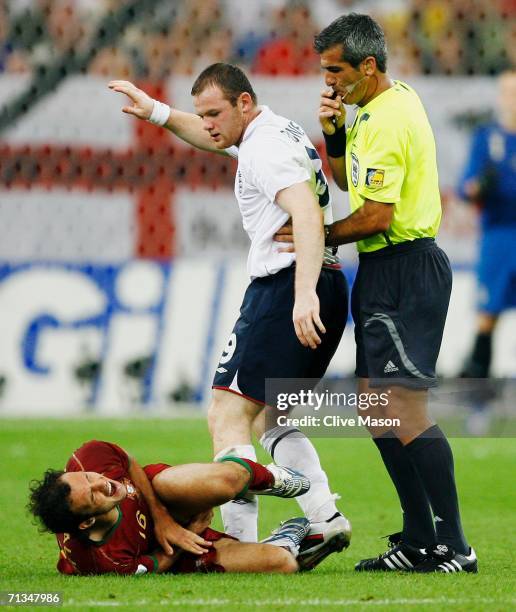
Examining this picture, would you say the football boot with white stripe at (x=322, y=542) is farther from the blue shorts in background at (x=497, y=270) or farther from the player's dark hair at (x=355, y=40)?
the blue shorts in background at (x=497, y=270)

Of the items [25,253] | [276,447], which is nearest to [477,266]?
[25,253]

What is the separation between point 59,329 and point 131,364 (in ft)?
2.37

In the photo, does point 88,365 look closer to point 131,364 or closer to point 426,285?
point 131,364

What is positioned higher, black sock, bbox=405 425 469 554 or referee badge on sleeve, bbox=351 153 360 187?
referee badge on sleeve, bbox=351 153 360 187

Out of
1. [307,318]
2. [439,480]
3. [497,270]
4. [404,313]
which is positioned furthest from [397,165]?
[497,270]

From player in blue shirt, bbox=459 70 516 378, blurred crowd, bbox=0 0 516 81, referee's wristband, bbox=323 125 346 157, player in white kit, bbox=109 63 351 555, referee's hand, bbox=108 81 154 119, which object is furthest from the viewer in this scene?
blurred crowd, bbox=0 0 516 81

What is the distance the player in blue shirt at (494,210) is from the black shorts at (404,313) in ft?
23.0

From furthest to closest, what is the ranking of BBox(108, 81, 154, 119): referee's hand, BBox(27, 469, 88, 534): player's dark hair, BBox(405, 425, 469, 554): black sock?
BBox(108, 81, 154, 119): referee's hand
BBox(405, 425, 469, 554): black sock
BBox(27, 469, 88, 534): player's dark hair

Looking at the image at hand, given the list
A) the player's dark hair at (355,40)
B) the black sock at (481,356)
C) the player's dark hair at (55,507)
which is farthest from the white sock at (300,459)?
→ the black sock at (481,356)

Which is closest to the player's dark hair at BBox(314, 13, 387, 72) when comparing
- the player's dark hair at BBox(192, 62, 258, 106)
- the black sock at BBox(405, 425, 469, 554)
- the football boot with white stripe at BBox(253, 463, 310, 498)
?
the player's dark hair at BBox(192, 62, 258, 106)

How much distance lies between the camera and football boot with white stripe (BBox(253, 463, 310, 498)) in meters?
5.19

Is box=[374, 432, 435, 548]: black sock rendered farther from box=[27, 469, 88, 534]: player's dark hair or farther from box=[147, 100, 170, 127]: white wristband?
box=[147, 100, 170, 127]: white wristband

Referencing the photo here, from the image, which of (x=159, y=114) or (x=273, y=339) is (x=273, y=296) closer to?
(x=273, y=339)

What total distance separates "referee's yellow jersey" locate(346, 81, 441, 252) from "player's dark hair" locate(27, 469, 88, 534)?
61.5 inches
